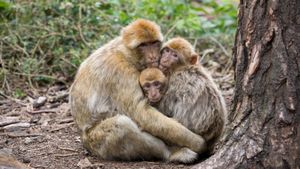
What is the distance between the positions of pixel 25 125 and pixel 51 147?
1112 mm

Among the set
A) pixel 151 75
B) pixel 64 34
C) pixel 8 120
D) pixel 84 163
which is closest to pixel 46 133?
pixel 8 120

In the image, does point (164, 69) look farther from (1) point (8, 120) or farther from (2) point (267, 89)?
(1) point (8, 120)

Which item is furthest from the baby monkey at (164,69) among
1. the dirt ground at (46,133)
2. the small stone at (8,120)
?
the small stone at (8,120)

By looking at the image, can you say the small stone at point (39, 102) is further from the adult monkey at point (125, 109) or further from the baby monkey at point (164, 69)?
the baby monkey at point (164, 69)

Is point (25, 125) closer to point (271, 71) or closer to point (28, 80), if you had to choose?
point (28, 80)

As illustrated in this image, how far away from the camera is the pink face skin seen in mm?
7777

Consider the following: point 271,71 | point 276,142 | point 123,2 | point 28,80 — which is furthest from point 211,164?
point 123,2

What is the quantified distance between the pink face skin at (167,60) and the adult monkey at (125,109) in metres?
0.09

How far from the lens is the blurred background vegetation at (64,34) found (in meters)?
11.8

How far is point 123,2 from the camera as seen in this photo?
44.2 ft

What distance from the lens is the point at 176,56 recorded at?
7812 mm

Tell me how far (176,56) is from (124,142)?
3.91 feet

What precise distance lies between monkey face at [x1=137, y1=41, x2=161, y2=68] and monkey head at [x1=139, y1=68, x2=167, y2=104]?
0.19 meters

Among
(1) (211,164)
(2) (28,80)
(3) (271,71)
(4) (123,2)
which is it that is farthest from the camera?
(4) (123,2)
